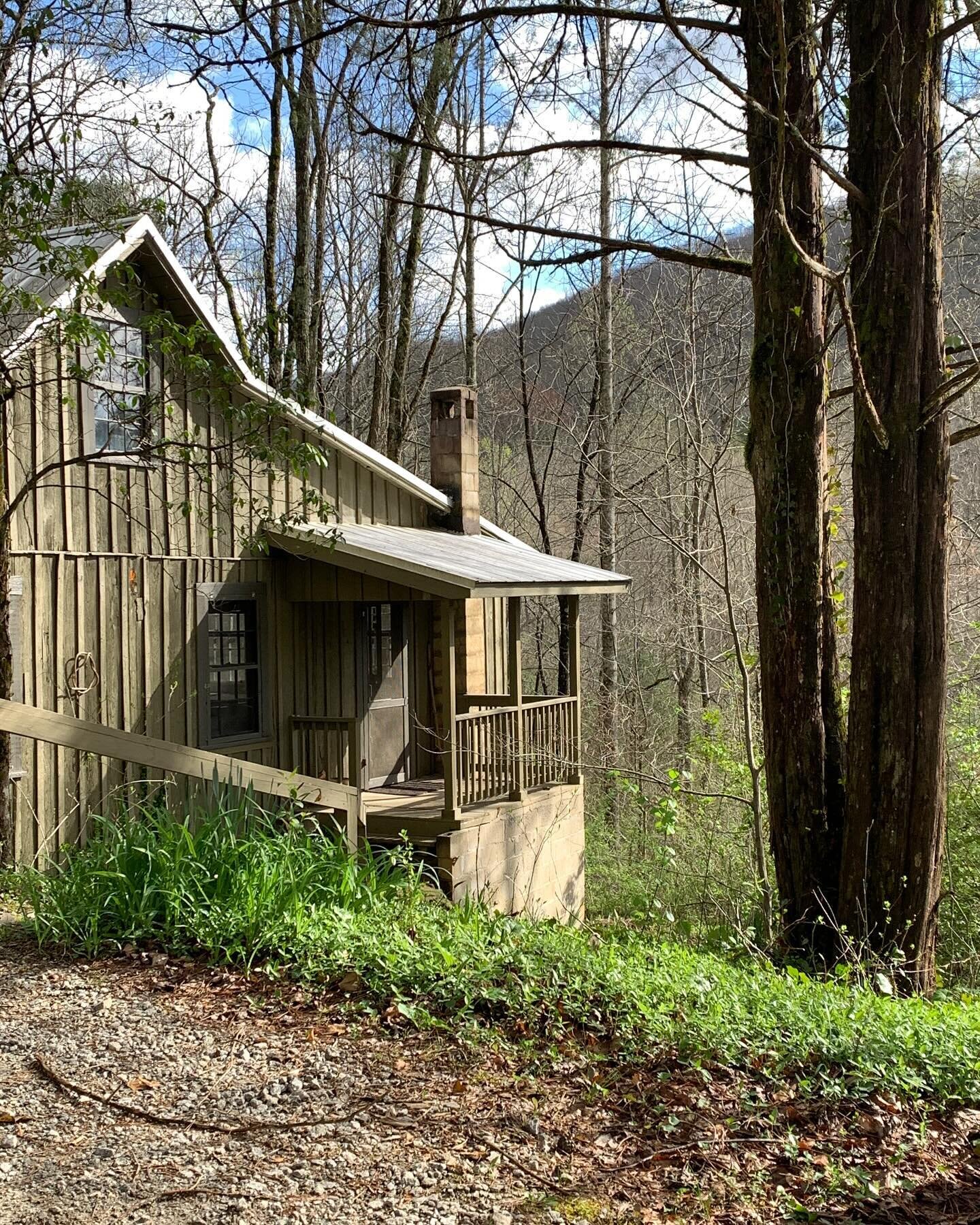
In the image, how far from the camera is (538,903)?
1282cm

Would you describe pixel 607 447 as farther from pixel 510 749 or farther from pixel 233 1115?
pixel 233 1115

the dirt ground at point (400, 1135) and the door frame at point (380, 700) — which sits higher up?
the door frame at point (380, 700)

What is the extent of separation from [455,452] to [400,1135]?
471 inches

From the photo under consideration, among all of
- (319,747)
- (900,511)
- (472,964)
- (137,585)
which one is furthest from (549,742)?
(472,964)

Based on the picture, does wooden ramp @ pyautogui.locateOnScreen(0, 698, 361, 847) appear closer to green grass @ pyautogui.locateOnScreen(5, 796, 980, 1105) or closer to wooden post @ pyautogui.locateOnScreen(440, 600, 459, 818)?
green grass @ pyautogui.locateOnScreen(5, 796, 980, 1105)

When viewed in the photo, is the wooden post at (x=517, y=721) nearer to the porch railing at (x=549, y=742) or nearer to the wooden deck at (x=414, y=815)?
the porch railing at (x=549, y=742)

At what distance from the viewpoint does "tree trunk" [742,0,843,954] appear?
7664mm

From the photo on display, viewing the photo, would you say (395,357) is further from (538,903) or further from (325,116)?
(538,903)

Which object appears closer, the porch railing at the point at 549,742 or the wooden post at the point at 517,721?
the wooden post at the point at 517,721

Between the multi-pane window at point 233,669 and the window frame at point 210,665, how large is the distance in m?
0.02

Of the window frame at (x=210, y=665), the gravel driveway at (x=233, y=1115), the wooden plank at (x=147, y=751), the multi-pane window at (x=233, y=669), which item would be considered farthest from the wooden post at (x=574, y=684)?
the gravel driveway at (x=233, y=1115)

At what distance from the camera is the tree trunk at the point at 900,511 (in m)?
7.10

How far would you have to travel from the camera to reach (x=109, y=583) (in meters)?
9.95

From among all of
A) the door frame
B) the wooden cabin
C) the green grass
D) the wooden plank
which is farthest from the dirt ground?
the door frame
